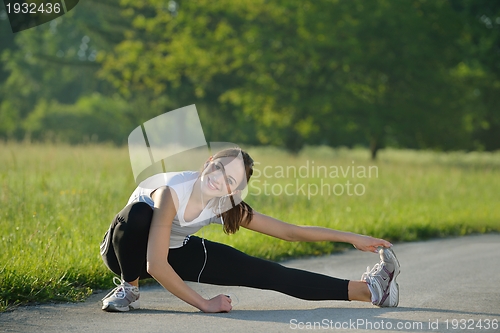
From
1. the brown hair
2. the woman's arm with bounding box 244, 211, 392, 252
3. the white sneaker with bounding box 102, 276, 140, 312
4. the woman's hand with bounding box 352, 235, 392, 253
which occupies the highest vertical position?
the brown hair

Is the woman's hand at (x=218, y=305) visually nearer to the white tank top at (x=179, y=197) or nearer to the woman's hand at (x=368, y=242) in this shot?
the white tank top at (x=179, y=197)

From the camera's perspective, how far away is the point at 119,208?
28.5 feet

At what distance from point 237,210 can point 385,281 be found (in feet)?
3.66

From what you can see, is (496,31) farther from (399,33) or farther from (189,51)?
(189,51)

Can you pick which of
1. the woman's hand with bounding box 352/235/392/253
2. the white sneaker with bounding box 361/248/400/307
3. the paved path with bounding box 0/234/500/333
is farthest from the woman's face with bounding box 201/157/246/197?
the white sneaker with bounding box 361/248/400/307

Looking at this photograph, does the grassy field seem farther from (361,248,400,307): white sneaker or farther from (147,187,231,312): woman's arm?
(361,248,400,307): white sneaker

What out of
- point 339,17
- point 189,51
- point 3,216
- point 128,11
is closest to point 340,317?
point 3,216

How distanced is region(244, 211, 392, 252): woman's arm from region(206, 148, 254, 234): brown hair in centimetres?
9

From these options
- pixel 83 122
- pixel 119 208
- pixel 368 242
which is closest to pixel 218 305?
pixel 368 242

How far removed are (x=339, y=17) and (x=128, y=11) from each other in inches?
535

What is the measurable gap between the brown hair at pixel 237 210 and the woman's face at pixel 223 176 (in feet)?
0.13

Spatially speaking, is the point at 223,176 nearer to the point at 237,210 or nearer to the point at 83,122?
the point at 237,210

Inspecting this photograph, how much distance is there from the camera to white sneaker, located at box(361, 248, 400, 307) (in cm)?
482

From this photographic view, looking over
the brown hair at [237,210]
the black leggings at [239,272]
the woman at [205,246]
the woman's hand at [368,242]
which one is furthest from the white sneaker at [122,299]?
the woman's hand at [368,242]
